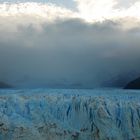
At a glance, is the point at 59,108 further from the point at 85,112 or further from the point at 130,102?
the point at 130,102

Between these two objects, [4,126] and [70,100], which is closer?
[4,126]

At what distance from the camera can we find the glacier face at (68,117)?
22.5 meters

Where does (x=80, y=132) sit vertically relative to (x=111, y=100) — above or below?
below

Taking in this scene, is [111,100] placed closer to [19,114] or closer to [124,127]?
[124,127]

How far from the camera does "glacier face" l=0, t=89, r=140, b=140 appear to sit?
22500mm

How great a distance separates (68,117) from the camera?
2347 cm

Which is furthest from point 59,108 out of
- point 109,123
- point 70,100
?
point 109,123

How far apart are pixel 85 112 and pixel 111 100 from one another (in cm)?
171

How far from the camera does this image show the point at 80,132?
900 inches

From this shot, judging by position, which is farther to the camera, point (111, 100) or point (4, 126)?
point (111, 100)

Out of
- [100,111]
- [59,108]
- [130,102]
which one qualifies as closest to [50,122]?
[59,108]

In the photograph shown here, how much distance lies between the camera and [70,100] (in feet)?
78.3

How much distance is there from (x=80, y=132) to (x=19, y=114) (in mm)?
3244

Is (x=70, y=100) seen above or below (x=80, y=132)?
above
